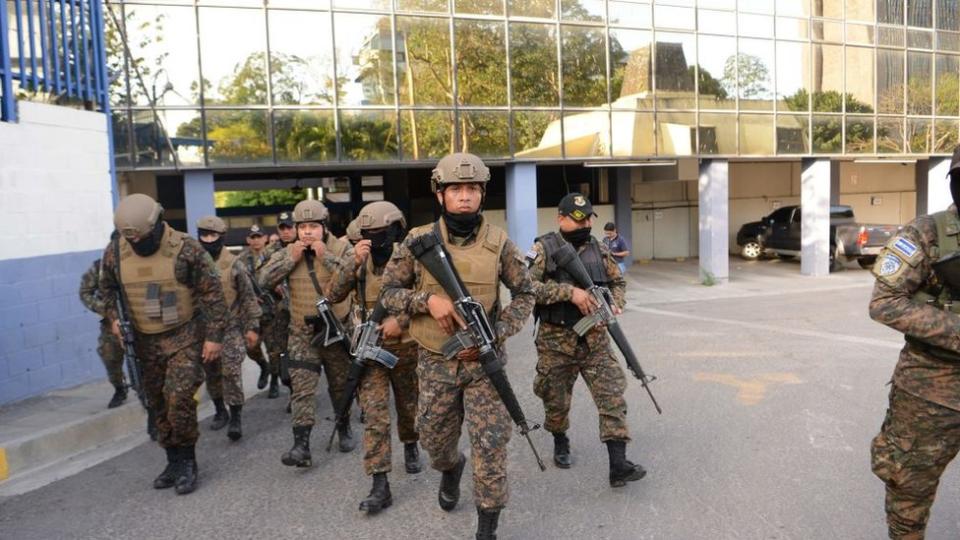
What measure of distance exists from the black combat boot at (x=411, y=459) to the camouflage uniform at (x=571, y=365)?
2.99ft

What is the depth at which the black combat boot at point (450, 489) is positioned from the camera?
3.88 m

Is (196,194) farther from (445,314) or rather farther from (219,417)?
(445,314)

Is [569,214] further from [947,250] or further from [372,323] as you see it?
[947,250]

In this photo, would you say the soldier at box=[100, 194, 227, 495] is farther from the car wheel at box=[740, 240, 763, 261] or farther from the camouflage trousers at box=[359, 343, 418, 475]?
the car wheel at box=[740, 240, 763, 261]

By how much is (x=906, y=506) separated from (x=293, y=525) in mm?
2989

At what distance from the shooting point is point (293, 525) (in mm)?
3857

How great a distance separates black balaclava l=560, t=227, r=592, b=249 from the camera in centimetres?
454

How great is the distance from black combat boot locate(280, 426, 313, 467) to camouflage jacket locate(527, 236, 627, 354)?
1.73 m

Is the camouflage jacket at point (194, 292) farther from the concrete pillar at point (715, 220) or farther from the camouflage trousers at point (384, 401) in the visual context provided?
the concrete pillar at point (715, 220)

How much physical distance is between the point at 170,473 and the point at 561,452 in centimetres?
255

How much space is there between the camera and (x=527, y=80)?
49.1ft

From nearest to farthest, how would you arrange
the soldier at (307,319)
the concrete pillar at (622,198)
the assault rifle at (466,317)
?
the assault rifle at (466,317)
the soldier at (307,319)
the concrete pillar at (622,198)

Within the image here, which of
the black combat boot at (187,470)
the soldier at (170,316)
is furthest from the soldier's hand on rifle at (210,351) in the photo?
the black combat boot at (187,470)

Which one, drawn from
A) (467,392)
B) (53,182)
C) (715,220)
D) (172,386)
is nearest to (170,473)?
(172,386)
